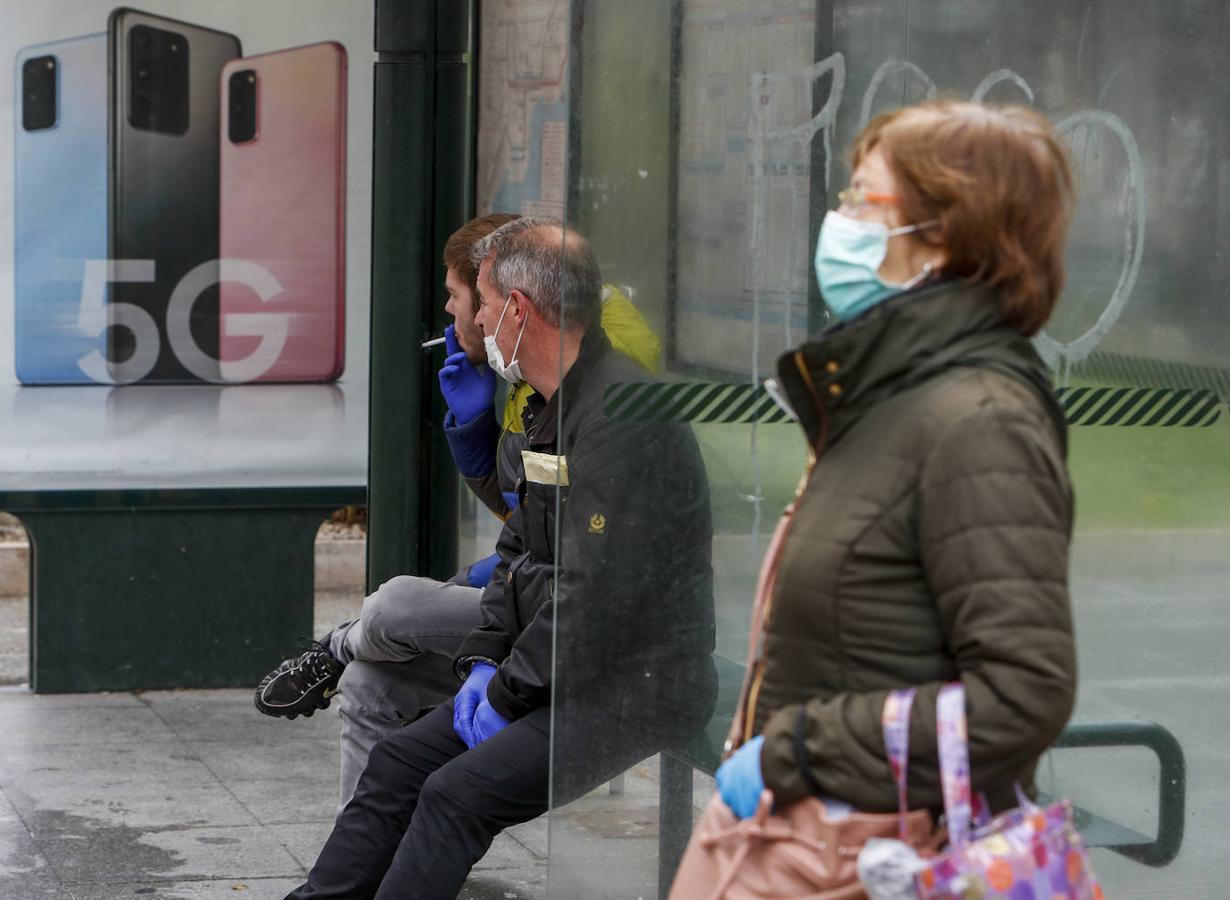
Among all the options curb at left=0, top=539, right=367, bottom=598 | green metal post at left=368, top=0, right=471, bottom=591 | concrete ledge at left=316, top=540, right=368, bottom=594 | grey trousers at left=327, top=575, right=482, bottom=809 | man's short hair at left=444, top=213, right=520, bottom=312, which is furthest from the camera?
concrete ledge at left=316, top=540, right=368, bottom=594

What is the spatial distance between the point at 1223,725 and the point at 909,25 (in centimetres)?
140

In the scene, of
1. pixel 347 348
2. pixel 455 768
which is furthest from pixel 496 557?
pixel 347 348

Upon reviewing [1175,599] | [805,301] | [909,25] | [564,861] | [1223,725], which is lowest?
[564,861]

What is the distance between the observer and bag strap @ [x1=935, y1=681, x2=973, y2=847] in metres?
1.95

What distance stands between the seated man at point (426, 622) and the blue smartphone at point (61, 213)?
2.04m

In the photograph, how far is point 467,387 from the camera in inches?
176

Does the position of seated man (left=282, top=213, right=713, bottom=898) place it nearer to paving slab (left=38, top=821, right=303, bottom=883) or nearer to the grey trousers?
the grey trousers

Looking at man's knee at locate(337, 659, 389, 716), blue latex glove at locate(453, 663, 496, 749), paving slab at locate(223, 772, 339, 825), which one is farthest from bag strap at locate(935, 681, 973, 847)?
paving slab at locate(223, 772, 339, 825)

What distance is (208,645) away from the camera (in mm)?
6324

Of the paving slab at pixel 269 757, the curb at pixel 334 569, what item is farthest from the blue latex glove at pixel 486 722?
the curb at pixel 334 569

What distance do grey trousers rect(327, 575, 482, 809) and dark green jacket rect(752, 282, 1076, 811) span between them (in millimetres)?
2041

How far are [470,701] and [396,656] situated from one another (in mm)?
457

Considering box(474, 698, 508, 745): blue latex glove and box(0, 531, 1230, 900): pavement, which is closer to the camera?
box(0, 531, 1230, 900): pavement

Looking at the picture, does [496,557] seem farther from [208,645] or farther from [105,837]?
[208,645]
